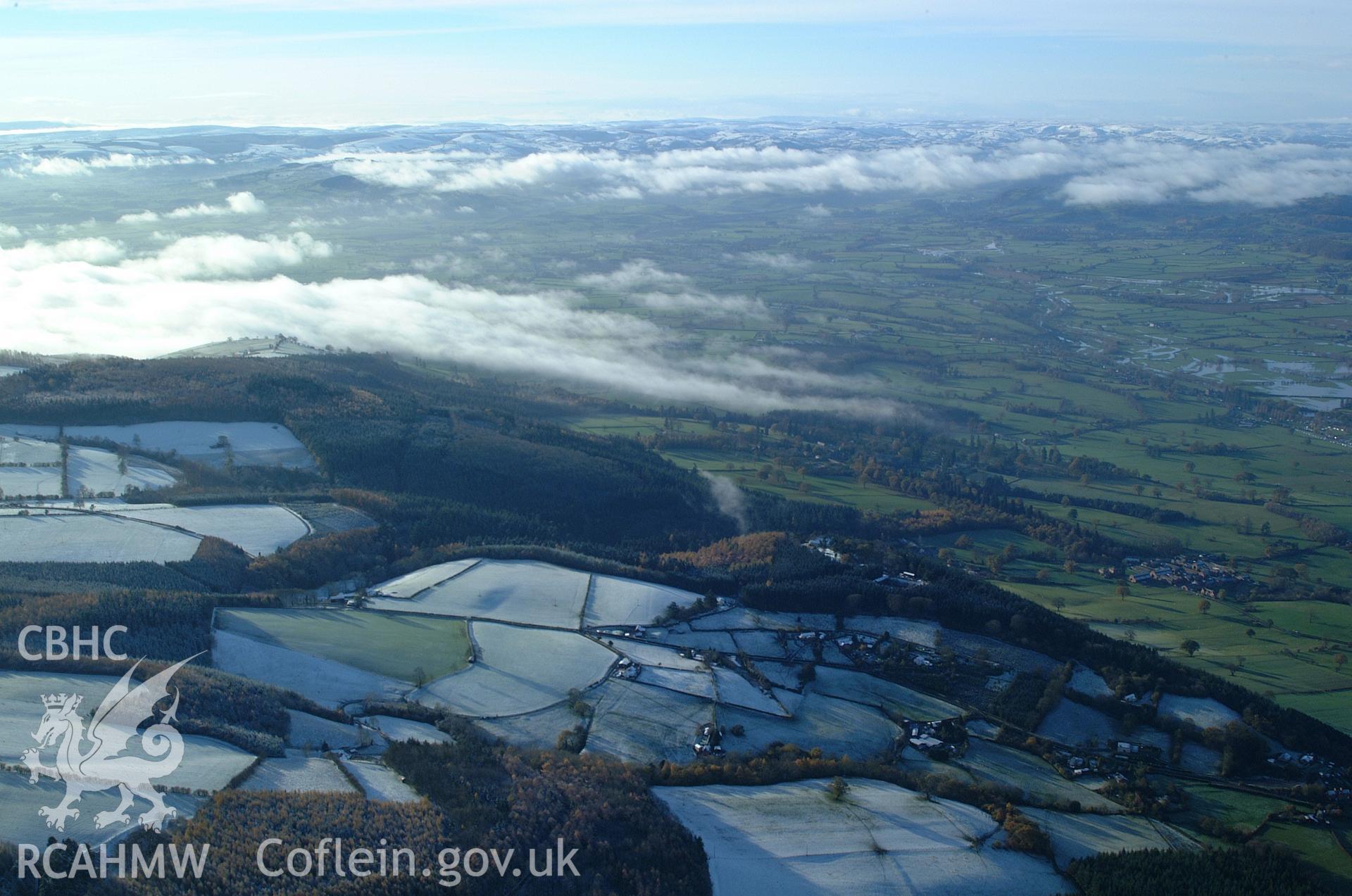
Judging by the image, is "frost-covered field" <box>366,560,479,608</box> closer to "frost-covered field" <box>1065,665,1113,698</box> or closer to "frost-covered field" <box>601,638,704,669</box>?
"frost-covered field" <box>601,638,704,669</box>

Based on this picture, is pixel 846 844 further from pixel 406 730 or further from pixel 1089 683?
pixel 1089 683

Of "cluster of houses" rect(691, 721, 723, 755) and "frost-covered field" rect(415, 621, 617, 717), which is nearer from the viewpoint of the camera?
"cluster of houses" rect(691, 721, 723, 755)

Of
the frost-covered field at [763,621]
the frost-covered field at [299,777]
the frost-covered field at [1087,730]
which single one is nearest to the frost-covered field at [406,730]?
the frost-covered field at [299,777]

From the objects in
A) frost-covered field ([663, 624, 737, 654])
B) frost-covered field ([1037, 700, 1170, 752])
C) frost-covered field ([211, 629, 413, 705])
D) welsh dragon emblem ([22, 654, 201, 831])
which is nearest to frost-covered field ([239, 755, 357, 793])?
welsh dragon emblem ([22, 654, 201, 831])

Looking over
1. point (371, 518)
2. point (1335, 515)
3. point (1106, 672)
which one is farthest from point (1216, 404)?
point (371, 518)

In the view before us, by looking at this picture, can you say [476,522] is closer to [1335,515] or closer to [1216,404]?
[1335,515]

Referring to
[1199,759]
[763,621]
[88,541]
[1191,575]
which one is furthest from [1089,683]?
[88,541]
